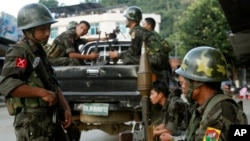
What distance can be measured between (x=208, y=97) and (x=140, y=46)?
10.4 ft

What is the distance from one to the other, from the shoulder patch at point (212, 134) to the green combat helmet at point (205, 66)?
0.42m

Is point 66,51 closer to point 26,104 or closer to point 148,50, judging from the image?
point 148,50

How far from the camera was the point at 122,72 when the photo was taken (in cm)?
580

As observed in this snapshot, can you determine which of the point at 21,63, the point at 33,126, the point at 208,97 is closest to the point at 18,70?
the point at 21,63

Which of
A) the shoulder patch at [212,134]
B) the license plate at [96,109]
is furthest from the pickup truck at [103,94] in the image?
the shoulder patch at [212,134]

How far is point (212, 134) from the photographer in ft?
8.22

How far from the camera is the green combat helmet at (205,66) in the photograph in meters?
2.86

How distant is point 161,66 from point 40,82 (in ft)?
9.26

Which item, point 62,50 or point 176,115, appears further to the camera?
point 62,50

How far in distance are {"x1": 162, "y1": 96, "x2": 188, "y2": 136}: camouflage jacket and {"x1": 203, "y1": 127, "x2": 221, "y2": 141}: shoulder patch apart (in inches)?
72.9

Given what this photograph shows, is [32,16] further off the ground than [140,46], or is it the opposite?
[32,16]

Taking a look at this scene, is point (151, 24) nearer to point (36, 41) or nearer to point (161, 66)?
point (161, 66)

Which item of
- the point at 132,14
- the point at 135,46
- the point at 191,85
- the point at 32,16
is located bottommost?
the point at 135,46

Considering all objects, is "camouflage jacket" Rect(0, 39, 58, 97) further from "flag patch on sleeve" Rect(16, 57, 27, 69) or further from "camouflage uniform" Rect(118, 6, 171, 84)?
"camouflage uniform" Rect(118, 6, 171, 84)
